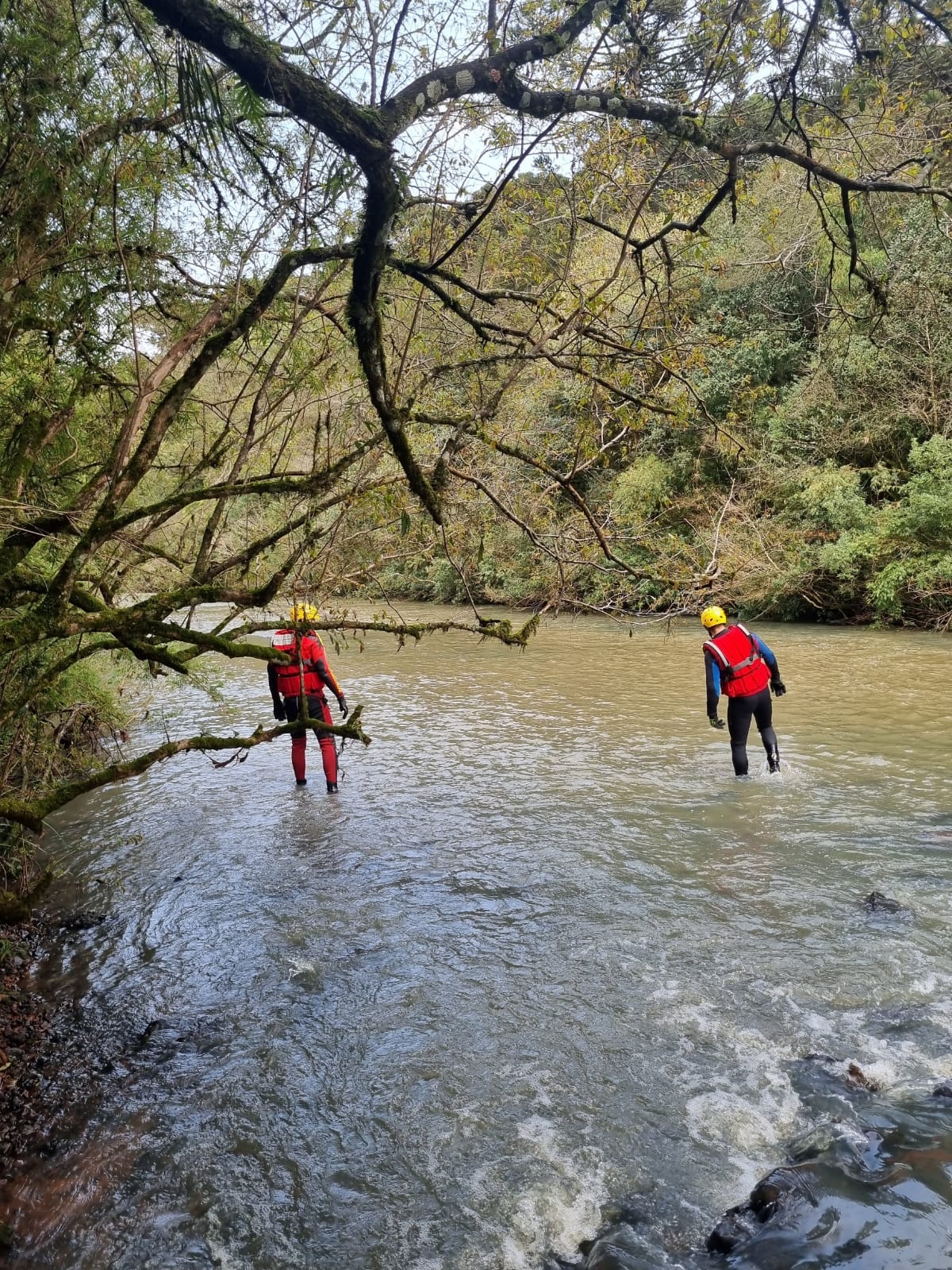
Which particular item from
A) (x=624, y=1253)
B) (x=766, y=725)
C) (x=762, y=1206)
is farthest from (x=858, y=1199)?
Answer: (x=766, y=725)

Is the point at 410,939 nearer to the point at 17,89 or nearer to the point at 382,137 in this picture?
the point at 382,137

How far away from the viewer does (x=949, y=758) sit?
10039mm

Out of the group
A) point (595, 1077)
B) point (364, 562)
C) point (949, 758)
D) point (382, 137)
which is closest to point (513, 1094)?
point (595, 1077)

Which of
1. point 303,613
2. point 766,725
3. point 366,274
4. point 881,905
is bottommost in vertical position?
point 881,905

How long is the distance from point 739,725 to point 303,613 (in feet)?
19.6

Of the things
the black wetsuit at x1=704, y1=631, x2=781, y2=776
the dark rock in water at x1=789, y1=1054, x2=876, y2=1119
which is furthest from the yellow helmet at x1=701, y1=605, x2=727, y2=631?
the dark rock in water at x1=789, y1=1054, x2=876, y2=1119

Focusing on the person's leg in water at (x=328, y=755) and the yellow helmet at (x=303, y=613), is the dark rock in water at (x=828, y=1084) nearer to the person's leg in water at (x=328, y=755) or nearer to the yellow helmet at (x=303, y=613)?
the yellow helmet at (x=303, y=613)

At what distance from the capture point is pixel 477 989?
5.40 m

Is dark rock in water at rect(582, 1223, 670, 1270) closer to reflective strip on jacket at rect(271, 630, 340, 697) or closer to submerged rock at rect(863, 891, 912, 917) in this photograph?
submerged rock at rect(863, 891, 912, 917)

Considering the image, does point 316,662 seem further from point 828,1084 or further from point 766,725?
point 828,1084

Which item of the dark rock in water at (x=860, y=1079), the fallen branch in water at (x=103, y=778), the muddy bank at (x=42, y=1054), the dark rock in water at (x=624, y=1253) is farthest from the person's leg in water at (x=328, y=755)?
the dark rock in water at (x=624, y=1253)

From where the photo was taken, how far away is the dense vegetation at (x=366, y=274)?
12.0ft

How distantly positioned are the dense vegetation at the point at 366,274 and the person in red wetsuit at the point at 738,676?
11.7ft

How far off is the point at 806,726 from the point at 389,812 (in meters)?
6.46
